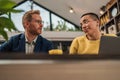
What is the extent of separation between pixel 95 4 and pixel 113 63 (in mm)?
5118

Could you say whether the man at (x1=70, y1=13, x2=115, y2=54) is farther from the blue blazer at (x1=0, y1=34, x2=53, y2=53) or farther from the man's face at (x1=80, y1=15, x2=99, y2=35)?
the blue blazer at (x1=0, y1=34, x2=53, y2=53)

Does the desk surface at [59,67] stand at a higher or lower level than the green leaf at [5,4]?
lower

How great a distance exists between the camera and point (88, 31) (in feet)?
6.04

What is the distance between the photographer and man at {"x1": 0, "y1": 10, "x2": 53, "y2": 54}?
1.70 metres

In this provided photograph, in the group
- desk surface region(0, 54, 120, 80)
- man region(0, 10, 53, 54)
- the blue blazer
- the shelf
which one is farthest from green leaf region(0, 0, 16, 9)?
the shelf

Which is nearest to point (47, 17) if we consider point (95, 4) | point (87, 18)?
point (95, 4)

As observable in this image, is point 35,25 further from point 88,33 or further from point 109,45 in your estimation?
point 109,45

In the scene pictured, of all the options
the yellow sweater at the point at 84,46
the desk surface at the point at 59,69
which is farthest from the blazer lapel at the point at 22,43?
the desk surface at the point at 59,69

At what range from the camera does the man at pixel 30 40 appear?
1700 mm

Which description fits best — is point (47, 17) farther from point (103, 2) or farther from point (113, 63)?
point (113, 63)

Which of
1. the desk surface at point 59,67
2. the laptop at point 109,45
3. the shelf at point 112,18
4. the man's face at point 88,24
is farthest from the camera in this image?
the shelf at point 112,18

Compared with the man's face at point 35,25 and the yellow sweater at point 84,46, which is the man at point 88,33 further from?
the man's face at point 35,25

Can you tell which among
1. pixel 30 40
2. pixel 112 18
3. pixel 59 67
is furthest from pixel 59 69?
pixel 112 18

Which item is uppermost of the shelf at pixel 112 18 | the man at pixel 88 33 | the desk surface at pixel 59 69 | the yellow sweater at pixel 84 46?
the shelf at pixel 112 18
